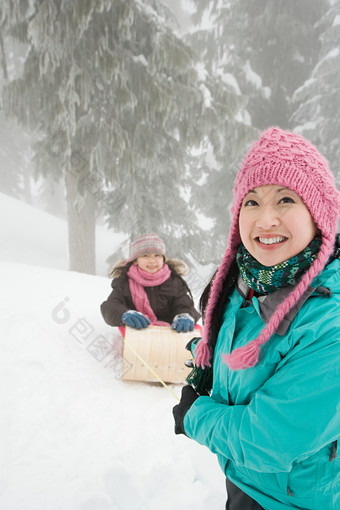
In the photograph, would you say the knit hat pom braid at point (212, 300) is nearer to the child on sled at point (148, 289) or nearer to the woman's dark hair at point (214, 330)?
the woman's dark hair at point (214, 330)

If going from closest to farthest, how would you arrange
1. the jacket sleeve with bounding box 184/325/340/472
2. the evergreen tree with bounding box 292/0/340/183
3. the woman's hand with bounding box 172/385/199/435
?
the jacket sleeve with bounding box 184/325/340/472 < the woman's hand with bounding box 172/385/199/435 < the evergreen tree with bounding box 292/0/340/183

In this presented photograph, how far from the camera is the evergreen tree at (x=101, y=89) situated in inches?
211

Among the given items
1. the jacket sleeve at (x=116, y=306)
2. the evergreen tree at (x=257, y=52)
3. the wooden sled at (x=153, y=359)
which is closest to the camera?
the wooden sled at (x=153, y=359)

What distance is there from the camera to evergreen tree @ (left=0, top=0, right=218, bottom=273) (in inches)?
211

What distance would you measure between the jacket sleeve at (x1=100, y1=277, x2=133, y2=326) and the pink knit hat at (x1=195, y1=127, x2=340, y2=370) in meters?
2.27

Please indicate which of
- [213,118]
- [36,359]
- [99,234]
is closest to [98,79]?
[213,118]

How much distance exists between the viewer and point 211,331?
133 cm

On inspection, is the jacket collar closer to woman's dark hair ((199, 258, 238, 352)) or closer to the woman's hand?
woman's dark hair ((199, 258, 238, 352))

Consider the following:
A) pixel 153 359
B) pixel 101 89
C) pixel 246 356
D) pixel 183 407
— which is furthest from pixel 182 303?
pixel 101 89

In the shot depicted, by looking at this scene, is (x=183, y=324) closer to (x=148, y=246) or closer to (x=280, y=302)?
(x=148, y=246)

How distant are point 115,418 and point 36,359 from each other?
1.09m

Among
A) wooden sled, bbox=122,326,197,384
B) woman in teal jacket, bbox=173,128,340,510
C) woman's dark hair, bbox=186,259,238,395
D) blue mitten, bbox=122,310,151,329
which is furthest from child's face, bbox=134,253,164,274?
woman in teal jacket, bbox=173,128,340,510

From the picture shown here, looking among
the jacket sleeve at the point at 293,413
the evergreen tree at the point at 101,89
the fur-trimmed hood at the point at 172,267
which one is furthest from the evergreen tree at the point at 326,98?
the jacket sleeve at the point at 293,413

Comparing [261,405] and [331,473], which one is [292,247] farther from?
[331,473]
